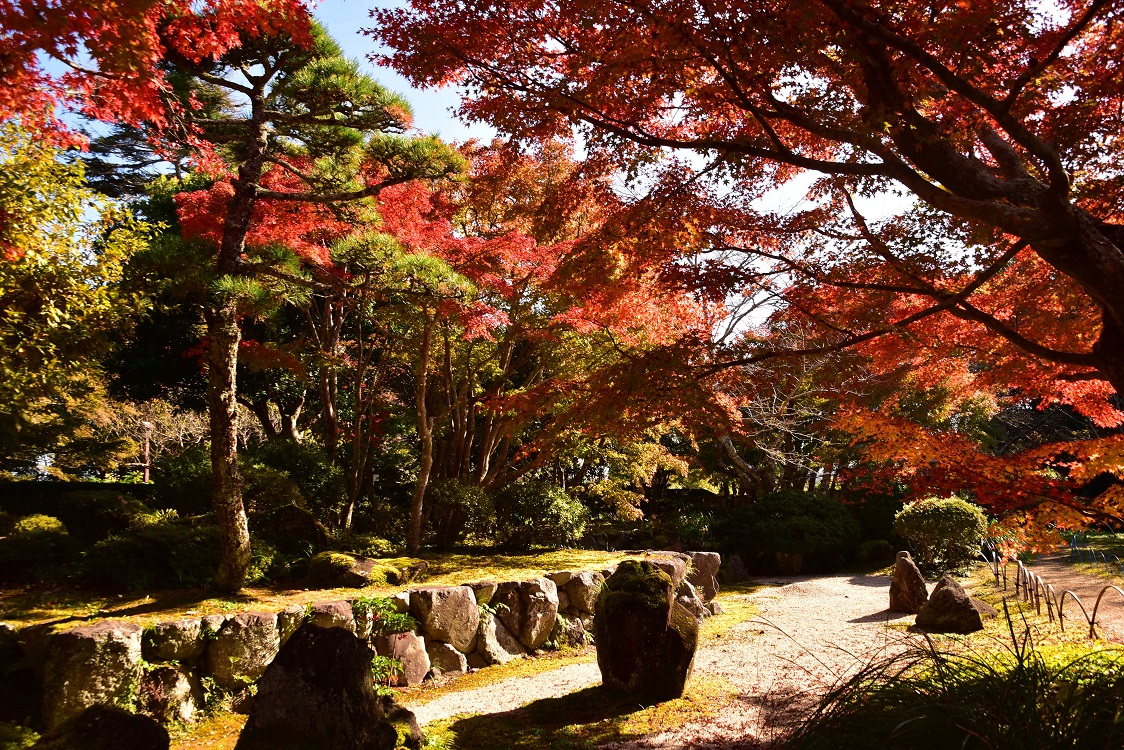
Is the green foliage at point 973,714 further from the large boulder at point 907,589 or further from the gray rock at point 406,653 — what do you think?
the large boulder at point 907,589

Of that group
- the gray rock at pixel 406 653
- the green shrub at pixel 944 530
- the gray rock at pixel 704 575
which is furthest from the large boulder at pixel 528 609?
the green shrub at pixel 944 530

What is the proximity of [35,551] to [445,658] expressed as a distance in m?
4.29

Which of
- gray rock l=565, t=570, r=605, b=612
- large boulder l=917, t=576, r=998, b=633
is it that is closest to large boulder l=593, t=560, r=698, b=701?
gray rock l=565, t=570, r=605, b=612

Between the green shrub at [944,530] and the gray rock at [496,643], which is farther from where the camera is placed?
the green shrub at [944,530]

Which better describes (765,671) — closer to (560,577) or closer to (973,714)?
(560,577)

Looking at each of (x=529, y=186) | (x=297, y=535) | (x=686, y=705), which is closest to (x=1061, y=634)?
(x=686, y=705)

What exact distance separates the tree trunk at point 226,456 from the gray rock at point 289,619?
0.74 meters

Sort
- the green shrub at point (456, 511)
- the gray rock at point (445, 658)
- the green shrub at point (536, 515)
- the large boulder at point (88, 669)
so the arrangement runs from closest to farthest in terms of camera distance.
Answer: the large boulder at point (88, 669), the gray rock at point (445, 658), the green shrub at point (456, 511), the green shrub at point (536, 515)

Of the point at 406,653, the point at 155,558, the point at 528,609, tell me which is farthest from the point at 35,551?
the point at 528,609

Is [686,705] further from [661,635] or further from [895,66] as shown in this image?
→ [895,66]

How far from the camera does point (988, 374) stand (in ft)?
19.8

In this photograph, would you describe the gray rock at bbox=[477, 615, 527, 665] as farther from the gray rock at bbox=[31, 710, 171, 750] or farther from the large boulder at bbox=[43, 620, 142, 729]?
the gray rock at bbox=[31, 710, 171, 750]

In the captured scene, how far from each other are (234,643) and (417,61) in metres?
4.84

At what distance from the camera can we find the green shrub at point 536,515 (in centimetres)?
1062
